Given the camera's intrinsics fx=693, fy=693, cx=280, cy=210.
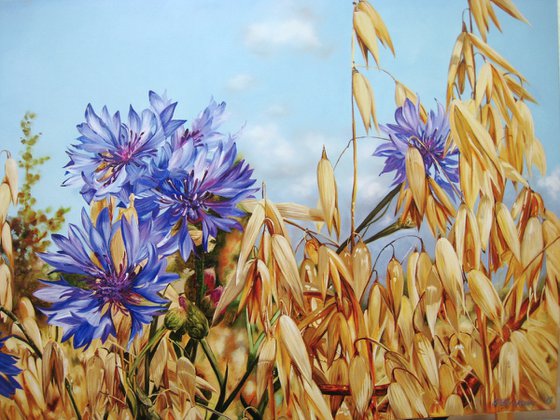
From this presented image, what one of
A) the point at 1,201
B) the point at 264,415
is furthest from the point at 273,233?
the point at 1,201

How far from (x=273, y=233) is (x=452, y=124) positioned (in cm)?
56

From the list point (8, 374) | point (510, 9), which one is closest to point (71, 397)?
point (8, 374)

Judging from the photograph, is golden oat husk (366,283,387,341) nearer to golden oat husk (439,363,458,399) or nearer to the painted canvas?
the painted canvas

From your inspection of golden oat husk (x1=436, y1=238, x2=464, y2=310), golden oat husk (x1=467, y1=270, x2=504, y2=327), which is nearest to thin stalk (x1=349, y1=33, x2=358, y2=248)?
golden oat husk (x1=436, y1=238, x2=464, y2=310)

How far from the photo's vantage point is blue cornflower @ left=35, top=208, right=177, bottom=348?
166 cm

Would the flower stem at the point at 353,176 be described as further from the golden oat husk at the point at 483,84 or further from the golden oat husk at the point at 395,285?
the golden oat husk at the point at 483,84

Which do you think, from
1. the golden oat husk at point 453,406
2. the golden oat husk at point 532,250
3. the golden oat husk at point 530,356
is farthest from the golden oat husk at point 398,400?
the golden oat husk at point 532,250

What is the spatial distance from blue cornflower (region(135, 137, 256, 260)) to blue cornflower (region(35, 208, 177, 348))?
5 centimetres

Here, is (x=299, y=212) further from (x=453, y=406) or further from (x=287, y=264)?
(x=453, y=406)

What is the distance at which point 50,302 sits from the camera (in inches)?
65.2

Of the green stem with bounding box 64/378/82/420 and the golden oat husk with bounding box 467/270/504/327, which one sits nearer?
the green stem with bounding box 64/378/82/420

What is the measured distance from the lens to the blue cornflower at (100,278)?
166 cm

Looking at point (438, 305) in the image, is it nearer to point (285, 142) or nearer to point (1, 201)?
point (285, 142)

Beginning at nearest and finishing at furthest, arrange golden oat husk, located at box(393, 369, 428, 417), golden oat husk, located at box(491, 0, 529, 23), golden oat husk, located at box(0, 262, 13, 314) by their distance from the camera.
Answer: golden oat husk, located at box(0, 262, 13, 314) → golden oat husk, located at box(393, 369, 428, 417) → golden oat husk, located at box(491, 0, 529, 23)
